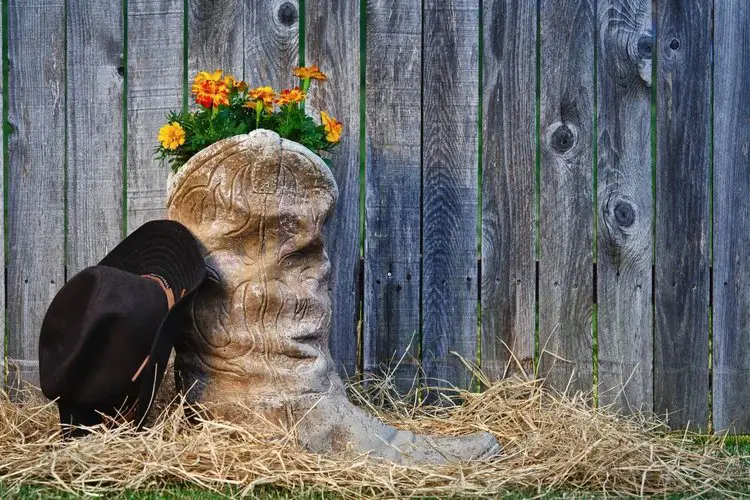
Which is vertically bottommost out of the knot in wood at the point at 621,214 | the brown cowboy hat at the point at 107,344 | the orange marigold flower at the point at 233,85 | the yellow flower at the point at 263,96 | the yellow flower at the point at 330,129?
the brown cowboy hat at the point at 107,344

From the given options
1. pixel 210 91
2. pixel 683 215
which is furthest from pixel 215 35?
pixel 683 215

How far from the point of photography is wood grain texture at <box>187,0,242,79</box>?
4.03 meters

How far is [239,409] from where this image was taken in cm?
331

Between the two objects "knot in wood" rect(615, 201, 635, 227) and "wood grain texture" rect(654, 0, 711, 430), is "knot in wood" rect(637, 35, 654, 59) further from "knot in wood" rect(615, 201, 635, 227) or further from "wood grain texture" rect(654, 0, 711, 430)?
"knot in wood" rect(615, 201, 635, 227)

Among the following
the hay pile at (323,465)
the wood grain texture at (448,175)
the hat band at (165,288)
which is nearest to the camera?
the hay pile at (323,465)

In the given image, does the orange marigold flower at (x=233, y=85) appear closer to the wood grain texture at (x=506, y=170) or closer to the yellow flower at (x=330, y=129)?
the yellow flower at (x=330, y=129)

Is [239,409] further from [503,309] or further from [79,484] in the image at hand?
[503,309]

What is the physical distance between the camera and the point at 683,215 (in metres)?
4.14

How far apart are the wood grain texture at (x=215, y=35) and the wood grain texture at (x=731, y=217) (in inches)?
80.0

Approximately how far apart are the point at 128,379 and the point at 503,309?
1.65m

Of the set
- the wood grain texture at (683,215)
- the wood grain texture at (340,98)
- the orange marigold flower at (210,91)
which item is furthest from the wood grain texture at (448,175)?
the orange marigold flower at (210,91)

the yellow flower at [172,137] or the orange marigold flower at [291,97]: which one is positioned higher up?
the orange marigold flower at [291,97]

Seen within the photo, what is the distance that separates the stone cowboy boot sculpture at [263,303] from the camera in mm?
3318

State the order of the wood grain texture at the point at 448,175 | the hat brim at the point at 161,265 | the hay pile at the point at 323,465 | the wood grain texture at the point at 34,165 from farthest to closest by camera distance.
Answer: the wood grain texture at the point at 448,175 → the wood grain texture at the point at 34,165 → the hat brim at the point at 161,265 → the hay pile at the point at 323,465
